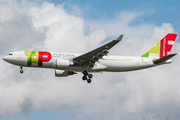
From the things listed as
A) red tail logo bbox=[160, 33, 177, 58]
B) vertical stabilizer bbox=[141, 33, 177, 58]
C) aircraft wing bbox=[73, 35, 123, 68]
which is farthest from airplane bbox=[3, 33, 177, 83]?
red tail logo bbox=[160, 33, 177, 58]

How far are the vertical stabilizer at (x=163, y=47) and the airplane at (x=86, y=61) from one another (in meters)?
1.10

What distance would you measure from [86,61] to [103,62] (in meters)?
2.48

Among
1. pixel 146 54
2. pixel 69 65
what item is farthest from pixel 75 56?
pixel 146 54

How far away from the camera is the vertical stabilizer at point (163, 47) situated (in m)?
42.6

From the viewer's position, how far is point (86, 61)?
36969 mm

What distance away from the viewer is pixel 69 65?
119 feet

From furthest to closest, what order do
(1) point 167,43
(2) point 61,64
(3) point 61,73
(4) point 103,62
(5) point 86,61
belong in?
(1) point 167,43
(3) point 61,73
(4) point 103,62
(5) point 86,61
(2) point 61,64

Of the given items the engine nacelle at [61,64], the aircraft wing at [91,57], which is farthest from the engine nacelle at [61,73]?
the engine nacelle at [61,64]

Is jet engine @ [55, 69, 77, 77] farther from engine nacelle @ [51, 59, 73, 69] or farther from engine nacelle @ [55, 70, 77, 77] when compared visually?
engine nacelle @ [51, 59, 73, 69]

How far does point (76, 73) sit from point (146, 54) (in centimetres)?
1081

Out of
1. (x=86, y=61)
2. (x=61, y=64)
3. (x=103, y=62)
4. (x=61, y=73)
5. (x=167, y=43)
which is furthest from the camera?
(x=167, y=43)

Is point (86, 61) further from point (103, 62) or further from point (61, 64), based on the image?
point (61, 64)

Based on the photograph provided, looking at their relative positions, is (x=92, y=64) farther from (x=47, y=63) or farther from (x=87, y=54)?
(x=47, y=63)

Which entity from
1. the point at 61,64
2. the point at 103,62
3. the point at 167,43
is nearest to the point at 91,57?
the point at 103,62
